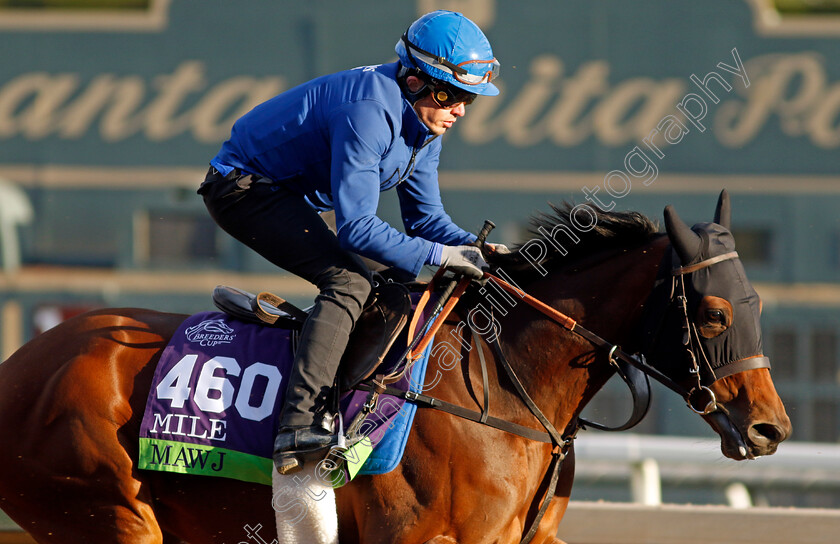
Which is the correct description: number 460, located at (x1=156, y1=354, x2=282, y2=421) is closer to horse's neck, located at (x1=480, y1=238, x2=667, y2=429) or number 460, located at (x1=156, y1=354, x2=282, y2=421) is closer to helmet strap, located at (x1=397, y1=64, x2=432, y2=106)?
horse's neck, located at (x1=480, y1=238, x2=667, y2=429)

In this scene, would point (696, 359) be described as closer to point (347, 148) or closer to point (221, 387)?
point (347, 148)

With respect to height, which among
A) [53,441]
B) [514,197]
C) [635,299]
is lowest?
[514,197]

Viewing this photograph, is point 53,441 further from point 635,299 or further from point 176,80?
point 176,80

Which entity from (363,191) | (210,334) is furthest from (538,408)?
(210,334)

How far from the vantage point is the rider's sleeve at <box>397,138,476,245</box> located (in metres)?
3.54

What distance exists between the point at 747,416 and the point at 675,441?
3.67 meters

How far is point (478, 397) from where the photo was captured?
2947 mm

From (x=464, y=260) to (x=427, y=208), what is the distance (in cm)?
68

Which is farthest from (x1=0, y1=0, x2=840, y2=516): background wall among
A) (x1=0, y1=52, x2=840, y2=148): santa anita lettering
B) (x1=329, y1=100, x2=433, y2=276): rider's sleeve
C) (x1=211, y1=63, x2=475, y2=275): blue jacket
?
(x1=329, y1=100, x2=433, y2=276): rider's sleeve

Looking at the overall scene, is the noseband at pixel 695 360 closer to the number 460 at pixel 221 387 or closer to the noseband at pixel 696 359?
the noseband at pixel 696 359

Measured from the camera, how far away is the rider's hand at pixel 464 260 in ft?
9.69

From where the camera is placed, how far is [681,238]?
2814 mm

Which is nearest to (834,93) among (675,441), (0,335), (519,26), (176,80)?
(519,26)

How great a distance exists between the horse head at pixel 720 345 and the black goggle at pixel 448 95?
81cm
